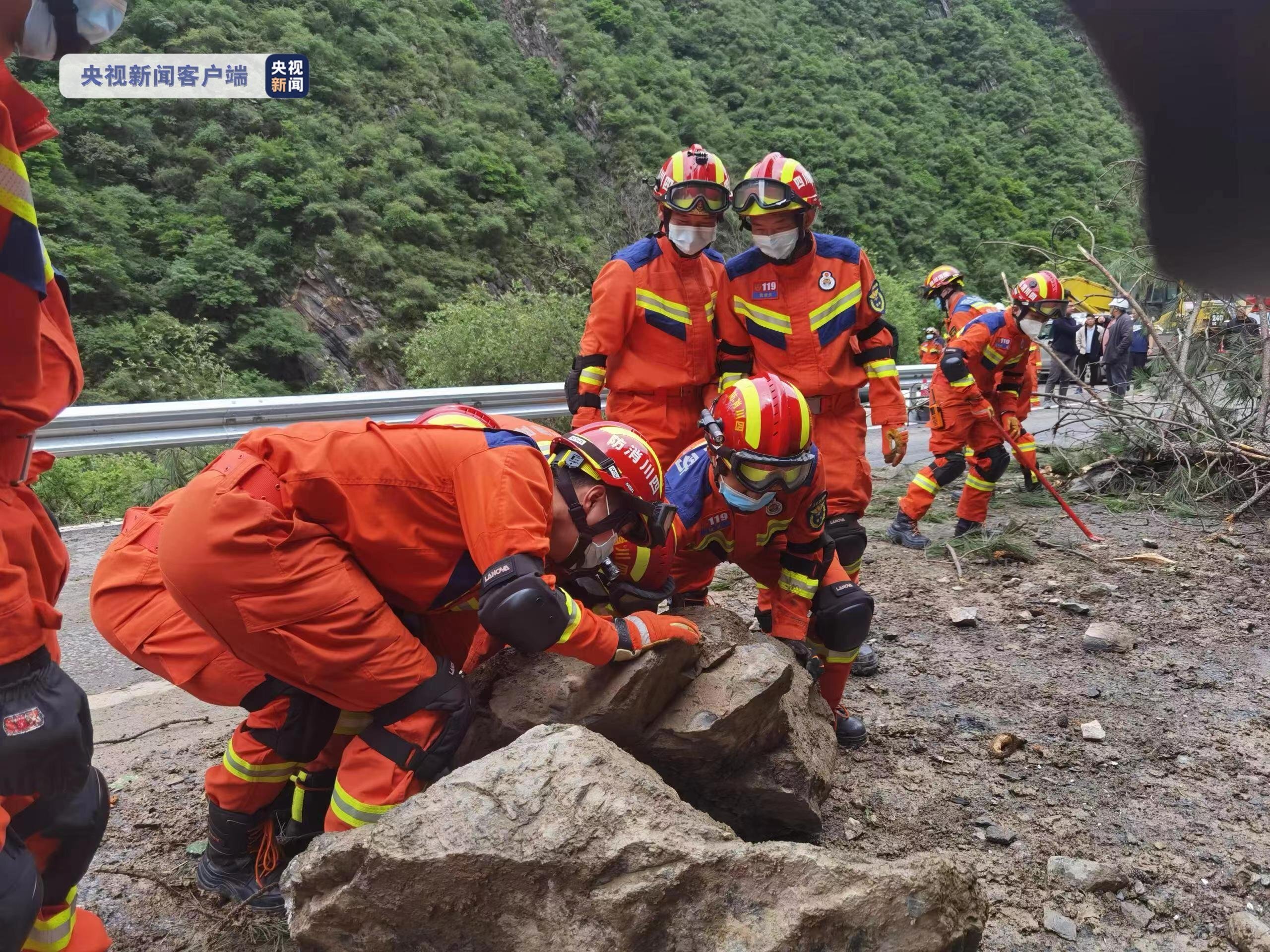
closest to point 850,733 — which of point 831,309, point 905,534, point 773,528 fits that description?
point 773,528

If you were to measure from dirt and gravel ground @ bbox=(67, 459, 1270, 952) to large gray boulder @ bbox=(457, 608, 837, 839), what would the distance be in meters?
0.26

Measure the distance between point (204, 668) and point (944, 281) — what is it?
687 centimetres

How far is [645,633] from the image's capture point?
2.31 m

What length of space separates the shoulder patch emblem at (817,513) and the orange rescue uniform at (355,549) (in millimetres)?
1071

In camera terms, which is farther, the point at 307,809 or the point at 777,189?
the point at 777,189

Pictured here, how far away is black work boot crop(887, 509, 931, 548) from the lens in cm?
579

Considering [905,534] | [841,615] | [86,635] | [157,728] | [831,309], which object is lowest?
[905,534]

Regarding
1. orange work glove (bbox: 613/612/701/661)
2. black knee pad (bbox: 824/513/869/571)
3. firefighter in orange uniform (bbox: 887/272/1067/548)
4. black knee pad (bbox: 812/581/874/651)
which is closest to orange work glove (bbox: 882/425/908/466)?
black knee pad (bbox: 824/513/869/571)

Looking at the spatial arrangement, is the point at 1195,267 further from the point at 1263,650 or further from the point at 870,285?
the point at 1263,650

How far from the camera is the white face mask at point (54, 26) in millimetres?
1418

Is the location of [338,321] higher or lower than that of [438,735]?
lower

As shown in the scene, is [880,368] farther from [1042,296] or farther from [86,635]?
[86,635]

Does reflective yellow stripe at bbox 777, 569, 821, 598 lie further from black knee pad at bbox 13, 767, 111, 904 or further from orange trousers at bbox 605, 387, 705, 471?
black knee pad at bbox 13, 767, 111, 904

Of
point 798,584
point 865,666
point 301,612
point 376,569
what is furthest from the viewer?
point 865,666
